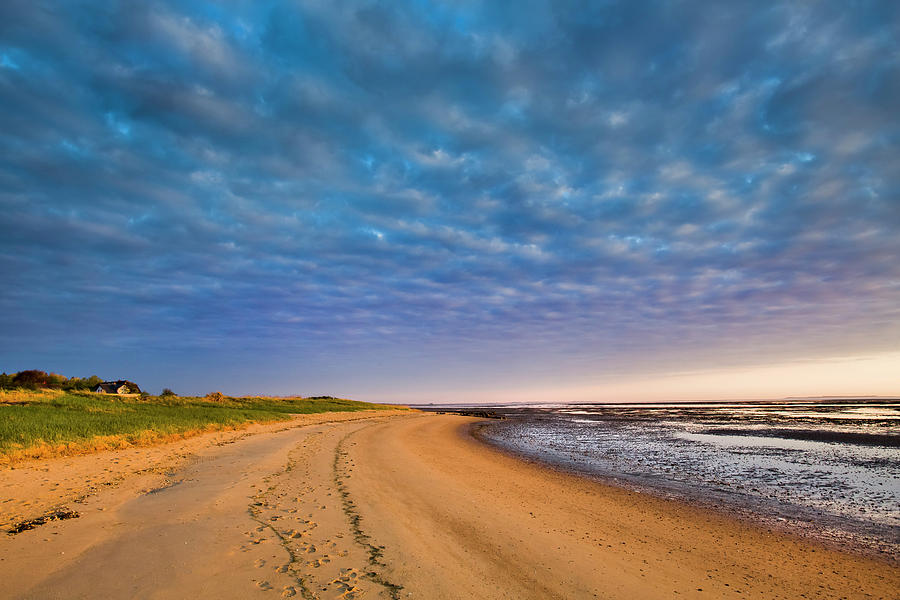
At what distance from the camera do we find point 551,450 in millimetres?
24719

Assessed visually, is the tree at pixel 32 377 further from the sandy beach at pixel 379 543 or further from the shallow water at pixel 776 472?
the shallow water at pixel 776 472

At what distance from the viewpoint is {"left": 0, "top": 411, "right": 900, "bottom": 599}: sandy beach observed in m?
6.04

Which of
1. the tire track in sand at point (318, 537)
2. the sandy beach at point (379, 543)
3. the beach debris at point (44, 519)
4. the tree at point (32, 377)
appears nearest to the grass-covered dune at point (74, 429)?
the sandy beach at point (379, 543)

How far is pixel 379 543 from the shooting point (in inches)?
301

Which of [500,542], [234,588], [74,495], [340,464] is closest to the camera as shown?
[234,588]

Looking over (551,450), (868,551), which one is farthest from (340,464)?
(868,551)

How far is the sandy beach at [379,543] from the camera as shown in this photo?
19.8ft

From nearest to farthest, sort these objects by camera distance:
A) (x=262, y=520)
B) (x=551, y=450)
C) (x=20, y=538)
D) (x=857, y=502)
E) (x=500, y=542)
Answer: (x=20, y=538)
(x=500, y=542)
(x=262, y=520)
(x=857, y=502)
(x=551, y=450)

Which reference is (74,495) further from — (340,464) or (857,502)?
(857,502)

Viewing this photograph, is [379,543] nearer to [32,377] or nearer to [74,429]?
[74,429]

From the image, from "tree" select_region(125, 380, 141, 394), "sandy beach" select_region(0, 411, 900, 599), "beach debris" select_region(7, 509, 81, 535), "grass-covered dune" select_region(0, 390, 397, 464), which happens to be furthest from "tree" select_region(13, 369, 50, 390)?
"beach debris" select_region(7, 509, 81, 535)

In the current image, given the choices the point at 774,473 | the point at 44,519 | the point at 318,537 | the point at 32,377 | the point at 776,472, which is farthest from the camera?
the point at 32,377

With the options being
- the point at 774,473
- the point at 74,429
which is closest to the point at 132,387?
the point at 74,429

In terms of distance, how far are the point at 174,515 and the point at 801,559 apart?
1275 centimetres
